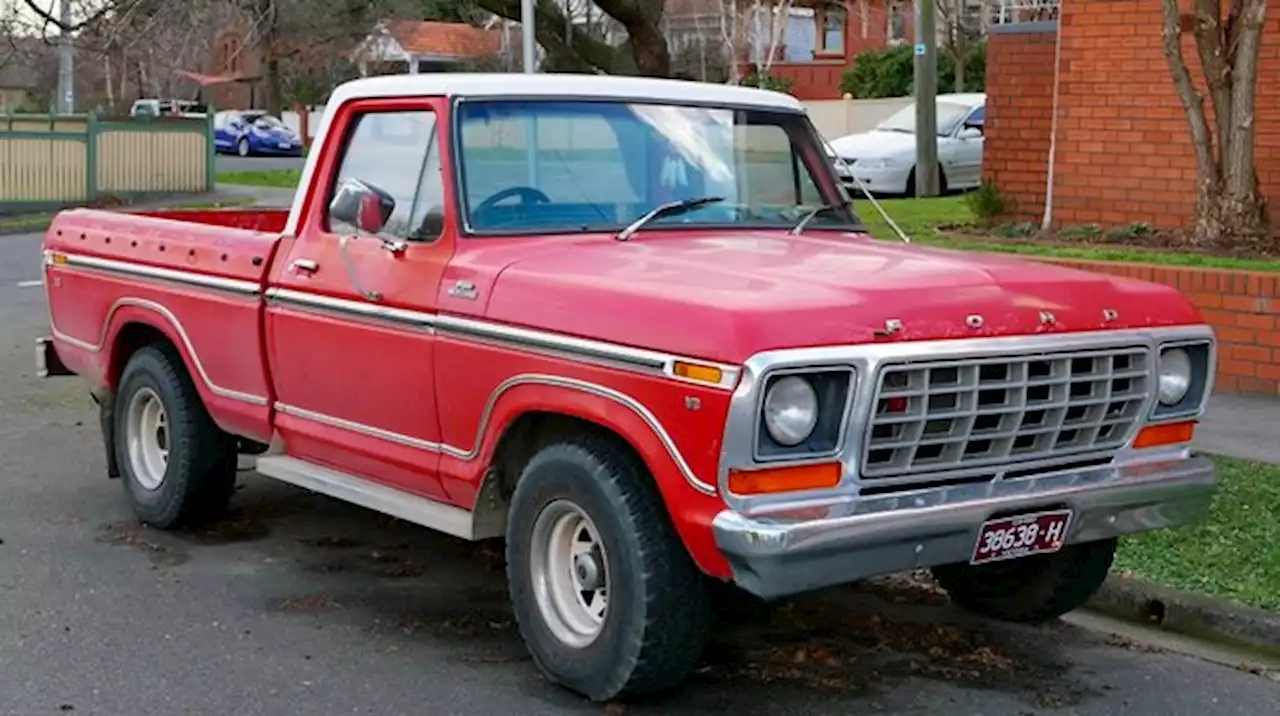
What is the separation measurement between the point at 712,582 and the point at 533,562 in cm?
60

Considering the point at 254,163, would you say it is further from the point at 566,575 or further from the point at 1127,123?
the point at 566,575

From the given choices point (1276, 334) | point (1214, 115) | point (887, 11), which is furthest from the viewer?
point (887, 11)

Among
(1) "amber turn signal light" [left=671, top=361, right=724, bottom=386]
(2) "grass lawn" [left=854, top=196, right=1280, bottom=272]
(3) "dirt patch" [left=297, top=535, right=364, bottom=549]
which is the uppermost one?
(2) "grass lawn" [left=854, top=196, right=1280, bottom=272]

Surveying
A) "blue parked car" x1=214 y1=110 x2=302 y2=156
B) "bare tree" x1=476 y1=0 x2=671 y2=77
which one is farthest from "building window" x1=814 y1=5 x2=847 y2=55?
"bare tree" x1=476 y1=0 x2=671 y2=77

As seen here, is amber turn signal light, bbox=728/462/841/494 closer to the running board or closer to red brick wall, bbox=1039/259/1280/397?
the running board

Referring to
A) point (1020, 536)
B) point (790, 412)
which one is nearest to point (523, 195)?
point (790, 412)

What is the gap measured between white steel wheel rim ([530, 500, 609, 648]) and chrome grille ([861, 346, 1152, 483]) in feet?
3.35

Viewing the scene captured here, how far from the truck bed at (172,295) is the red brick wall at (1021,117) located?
893 centimetres

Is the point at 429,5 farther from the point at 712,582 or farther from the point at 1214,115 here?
the point at 712,582

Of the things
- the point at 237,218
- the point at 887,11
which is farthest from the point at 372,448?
the point at 887,11

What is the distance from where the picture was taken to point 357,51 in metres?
64.7

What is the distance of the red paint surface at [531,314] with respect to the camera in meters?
5.09

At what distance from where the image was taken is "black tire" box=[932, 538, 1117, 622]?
6.39 meters

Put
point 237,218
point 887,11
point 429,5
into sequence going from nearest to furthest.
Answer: point 237,218, point 429,5, point 887,11
